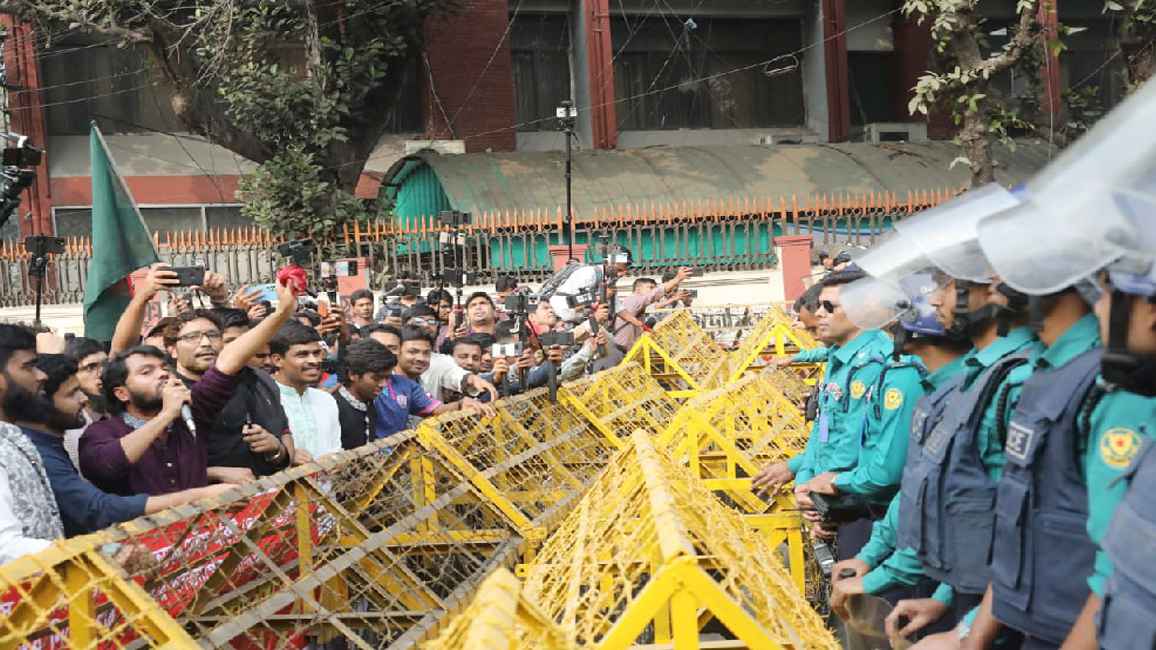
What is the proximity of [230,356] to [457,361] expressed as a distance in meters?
3.80

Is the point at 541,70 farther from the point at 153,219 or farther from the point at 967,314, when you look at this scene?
the point at 967,314

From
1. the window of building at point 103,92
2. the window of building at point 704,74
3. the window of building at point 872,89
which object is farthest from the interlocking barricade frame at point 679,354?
the window of building at point 872,89

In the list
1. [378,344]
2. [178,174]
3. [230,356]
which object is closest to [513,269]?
[178,174]

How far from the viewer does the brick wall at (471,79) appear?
998 inches

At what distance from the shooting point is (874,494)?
15.7 feet

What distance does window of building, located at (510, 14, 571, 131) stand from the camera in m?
27.1

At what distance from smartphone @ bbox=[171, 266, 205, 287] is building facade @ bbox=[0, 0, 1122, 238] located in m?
18.4

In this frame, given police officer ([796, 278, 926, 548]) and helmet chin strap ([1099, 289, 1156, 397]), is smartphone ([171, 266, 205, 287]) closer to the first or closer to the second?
police officer ([796, 278, 926, 548])

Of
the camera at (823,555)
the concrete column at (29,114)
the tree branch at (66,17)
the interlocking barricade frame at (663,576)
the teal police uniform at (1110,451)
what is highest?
the tree branch at (66,17)

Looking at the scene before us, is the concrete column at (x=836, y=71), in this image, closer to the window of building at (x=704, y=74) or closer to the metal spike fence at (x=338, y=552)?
the window of building at (x=704, y=74)

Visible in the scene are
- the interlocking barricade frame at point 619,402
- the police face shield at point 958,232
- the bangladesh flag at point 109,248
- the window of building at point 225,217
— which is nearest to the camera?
the police face shield at point 958,232

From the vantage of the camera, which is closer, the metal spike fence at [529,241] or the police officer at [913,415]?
the police officer at [913,415]

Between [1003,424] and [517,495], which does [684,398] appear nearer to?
[517,495]

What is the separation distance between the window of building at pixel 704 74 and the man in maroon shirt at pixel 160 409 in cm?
2351
